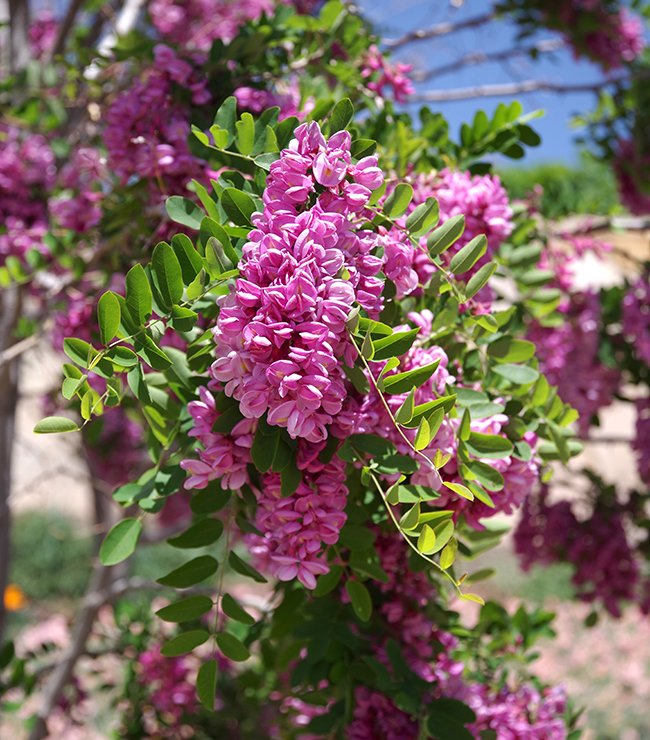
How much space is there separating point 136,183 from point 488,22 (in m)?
2.08

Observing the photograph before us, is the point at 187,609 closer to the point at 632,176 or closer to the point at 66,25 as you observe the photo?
the point at 632,176

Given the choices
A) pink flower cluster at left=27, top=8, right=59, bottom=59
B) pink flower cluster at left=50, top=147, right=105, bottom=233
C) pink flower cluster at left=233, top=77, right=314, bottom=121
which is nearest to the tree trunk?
pink flower cluster at left=50, top=147, right=105, bottom=233

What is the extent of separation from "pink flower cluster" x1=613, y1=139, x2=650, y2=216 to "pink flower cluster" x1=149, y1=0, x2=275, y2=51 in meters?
1.37

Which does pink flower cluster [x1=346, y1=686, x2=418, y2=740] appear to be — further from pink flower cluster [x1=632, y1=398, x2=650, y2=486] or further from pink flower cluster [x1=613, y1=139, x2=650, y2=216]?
pink flower cluster [x1=613, y1=139, x2=650, y2=216]

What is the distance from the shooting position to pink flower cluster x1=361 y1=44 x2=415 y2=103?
1.45 metres

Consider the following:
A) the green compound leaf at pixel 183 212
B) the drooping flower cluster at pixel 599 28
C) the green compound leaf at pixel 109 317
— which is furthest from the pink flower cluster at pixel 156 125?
the drooping flower cluster at pixel 599 28

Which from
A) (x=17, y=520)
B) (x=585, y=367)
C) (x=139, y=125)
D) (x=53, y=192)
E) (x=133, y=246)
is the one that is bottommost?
(x=17, y=520)

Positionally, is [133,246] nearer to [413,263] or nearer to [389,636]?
[413,263]

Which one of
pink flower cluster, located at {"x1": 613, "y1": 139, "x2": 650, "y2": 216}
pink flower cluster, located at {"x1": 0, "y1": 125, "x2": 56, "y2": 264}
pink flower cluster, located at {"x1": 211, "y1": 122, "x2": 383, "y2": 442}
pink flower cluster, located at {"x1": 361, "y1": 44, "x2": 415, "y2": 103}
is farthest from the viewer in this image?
pink flower cluster, located at {"x1": 613, "y1": 139, "x2": 650, "y2": 216}

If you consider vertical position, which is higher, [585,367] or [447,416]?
[447,416]

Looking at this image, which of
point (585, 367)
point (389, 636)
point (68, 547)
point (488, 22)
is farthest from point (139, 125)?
point (68, 547)

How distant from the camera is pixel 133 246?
1.41 metres

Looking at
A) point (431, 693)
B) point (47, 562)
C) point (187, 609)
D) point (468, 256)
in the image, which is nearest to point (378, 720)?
point (431, 693)

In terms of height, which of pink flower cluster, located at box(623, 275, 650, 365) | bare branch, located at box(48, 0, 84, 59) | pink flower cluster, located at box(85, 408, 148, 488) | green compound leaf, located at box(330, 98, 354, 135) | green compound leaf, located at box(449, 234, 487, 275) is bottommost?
pink flower cluster, located at box(85, 408, 148, 488)
